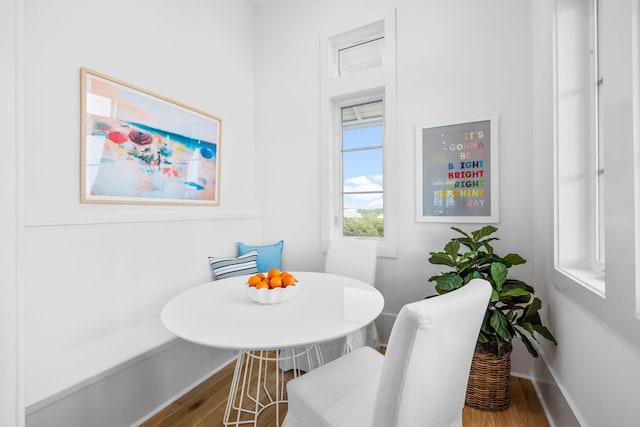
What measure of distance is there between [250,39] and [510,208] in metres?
2.94

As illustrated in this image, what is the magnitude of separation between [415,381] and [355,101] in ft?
8.08

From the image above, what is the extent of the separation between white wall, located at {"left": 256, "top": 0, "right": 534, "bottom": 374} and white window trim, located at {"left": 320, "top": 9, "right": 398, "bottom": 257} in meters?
0.06

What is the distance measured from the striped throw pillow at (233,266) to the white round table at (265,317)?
593 millimetres

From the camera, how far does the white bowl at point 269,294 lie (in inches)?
Result: 53.3

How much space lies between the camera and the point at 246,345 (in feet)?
3.10

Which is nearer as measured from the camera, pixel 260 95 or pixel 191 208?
pixel 191 208

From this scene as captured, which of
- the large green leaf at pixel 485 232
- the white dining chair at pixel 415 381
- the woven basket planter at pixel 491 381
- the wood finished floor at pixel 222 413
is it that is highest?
the large green leaf at pixel 485 232

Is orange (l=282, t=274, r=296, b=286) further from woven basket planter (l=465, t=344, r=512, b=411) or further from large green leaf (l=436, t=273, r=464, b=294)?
woven basket planter (l=465, t=344, r=512, b=411)

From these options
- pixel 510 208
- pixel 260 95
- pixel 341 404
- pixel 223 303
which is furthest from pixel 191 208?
pixel 510 208

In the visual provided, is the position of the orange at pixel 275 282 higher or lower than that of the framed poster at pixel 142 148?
lower

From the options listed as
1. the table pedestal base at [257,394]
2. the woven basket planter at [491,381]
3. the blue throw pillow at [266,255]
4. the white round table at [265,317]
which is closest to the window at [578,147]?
the woven basket planter at [491,381]

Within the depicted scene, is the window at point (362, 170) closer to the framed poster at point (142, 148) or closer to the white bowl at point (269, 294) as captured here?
the framed poster at point (142, 148)

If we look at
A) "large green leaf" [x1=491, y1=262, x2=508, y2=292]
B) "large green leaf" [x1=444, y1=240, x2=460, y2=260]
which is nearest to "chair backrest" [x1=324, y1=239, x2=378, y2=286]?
"large green leaf" [x1=444, y1=240, x2=460, y2=260]

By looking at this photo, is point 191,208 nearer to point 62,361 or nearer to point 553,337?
point 62,361
